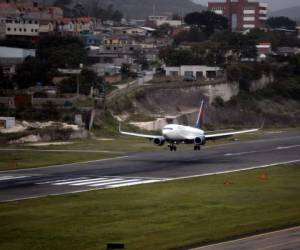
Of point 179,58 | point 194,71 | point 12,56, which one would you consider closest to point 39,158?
point 12,56

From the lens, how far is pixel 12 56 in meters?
164

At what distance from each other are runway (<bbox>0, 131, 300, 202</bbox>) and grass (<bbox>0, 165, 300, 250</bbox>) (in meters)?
3.31

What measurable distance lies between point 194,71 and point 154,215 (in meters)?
126

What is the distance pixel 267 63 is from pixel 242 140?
7398 centimetres

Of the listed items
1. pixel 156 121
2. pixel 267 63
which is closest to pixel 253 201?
pixel 156 121

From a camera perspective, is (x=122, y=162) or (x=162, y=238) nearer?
(x=162, y=238)

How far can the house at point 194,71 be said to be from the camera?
577ft

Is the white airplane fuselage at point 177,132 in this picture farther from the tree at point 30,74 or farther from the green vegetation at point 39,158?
the tree at point 30,74

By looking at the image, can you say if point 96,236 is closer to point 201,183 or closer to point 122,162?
point 201,183

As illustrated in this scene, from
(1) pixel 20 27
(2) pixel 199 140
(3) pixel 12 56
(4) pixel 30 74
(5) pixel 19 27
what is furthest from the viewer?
(1) pixel 20 27

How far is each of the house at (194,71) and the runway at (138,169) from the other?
2870 inches

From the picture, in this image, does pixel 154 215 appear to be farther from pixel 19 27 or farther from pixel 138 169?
pixel 19 27

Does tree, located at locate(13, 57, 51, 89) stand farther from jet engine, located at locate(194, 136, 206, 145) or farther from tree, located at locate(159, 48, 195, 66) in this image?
jet engine, located at locate(194, 136, 206, 145)

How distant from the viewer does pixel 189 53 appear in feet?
622
